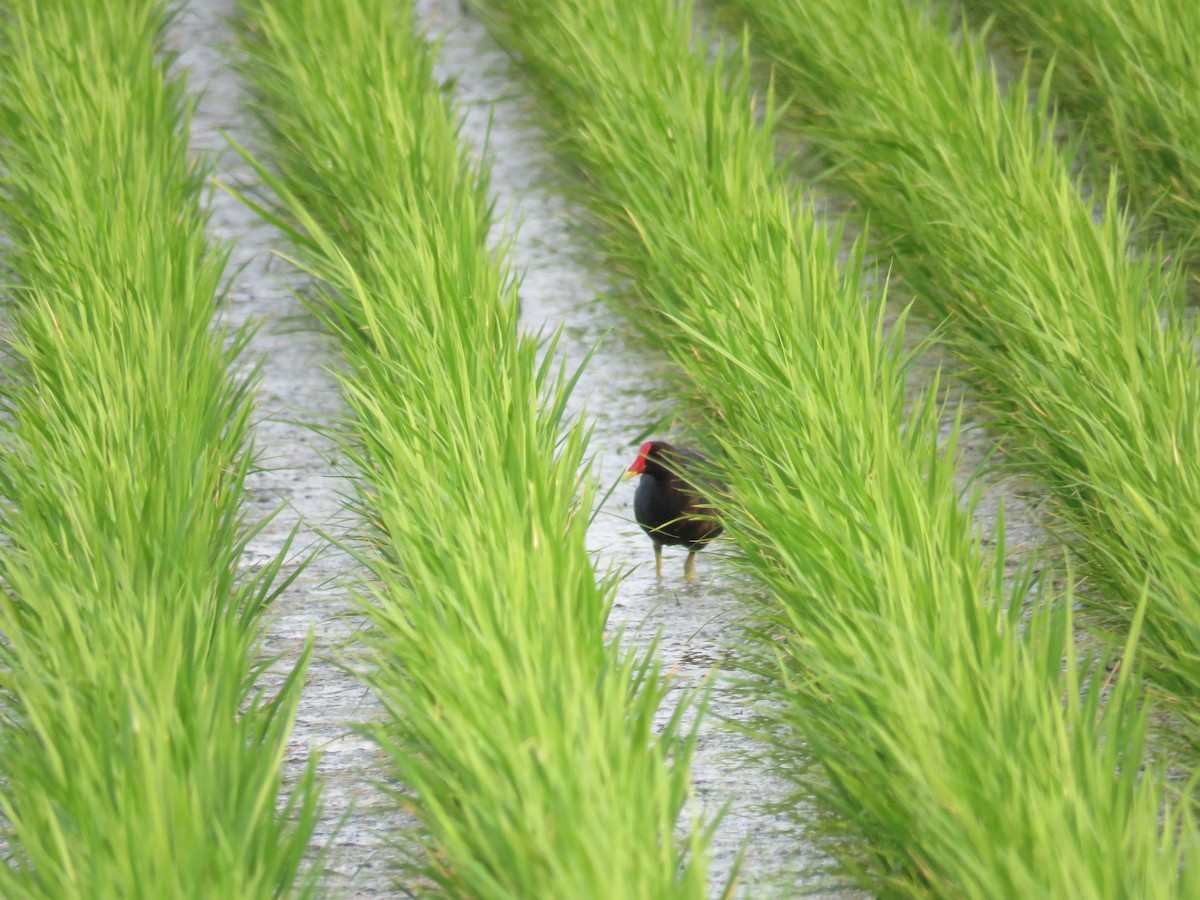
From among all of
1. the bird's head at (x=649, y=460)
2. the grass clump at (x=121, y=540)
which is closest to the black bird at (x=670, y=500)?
the bird's head at (x=649, y=460)

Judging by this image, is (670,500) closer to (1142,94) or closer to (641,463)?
(641,463)

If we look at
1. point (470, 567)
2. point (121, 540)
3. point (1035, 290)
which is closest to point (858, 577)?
point (470, 567)

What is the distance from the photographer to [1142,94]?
3.24 metres

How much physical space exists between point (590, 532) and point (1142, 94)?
1.80 meters

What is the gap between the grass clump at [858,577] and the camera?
1.48 m

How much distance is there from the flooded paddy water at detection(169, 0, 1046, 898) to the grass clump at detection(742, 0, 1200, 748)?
33 centimetres

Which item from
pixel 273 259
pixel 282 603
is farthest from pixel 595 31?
pixel 282 603

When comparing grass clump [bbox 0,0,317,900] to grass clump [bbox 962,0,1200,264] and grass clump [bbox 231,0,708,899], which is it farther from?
grass clump [bbox 962,0,1200,264]

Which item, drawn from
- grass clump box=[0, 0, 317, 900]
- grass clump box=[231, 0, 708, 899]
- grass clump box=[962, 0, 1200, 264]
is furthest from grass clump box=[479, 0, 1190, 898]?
grass clump box=[962, 0, 1200, 264]

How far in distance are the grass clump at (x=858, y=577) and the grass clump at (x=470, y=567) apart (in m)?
0.24

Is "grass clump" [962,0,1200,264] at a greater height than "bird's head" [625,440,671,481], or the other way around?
"grass clump" [962,0,1200,264]

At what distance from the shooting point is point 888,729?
1650mm

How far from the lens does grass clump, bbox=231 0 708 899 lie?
1457 millimetres

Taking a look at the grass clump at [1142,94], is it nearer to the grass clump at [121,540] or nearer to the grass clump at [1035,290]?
the grass clump at [1035,290]
